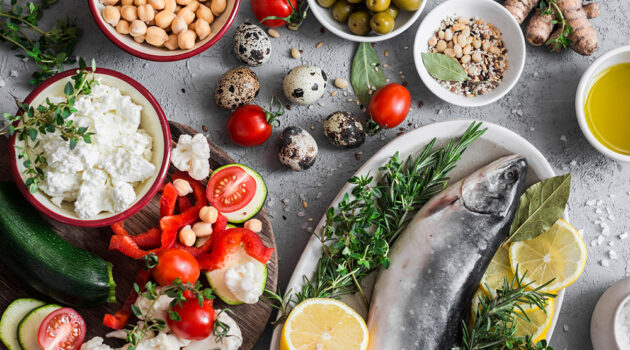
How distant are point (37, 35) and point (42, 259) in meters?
0.83

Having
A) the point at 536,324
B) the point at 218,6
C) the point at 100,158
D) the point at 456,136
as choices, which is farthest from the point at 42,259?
the point at 536,324

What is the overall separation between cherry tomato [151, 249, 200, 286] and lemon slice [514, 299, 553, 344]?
1109 millimetres

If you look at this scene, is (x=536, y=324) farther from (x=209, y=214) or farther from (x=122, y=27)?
(x=122, y=27)

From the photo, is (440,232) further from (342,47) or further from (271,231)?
(342,47)

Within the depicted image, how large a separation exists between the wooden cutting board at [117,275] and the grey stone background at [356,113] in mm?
131

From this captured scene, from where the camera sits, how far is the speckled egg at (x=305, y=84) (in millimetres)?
1928

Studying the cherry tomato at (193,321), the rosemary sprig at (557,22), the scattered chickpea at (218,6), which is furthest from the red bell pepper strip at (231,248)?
the rosemary sprig at (557,22)

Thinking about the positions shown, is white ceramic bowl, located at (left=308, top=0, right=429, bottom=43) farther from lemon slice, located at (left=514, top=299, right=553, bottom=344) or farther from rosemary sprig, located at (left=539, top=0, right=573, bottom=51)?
lemon slice, located at (left=514, top=299, right=553, bottom=344)

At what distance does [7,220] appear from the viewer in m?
1.66

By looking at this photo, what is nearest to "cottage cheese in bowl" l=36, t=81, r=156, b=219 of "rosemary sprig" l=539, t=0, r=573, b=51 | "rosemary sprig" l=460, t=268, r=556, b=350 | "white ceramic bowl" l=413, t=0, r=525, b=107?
"white ceramic bowl" l=413, t=0, r=525, b=107

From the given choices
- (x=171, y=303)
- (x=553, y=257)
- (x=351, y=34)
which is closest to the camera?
(x=171, y=303)

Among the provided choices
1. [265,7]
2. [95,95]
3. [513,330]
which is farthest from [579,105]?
[95,95]

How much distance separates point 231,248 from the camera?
1.76m

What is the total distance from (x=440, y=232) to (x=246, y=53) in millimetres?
922
